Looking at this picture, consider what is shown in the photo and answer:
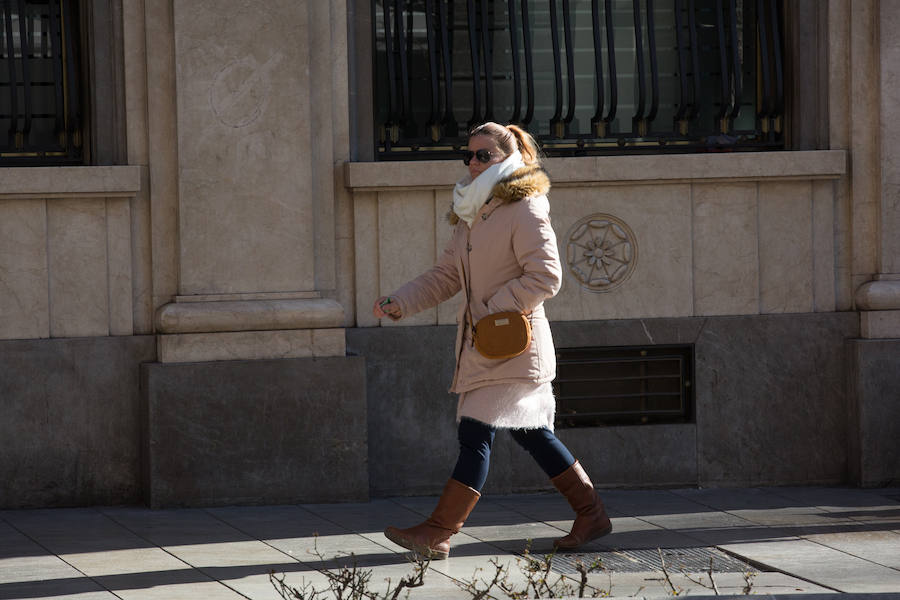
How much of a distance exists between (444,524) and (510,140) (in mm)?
1656

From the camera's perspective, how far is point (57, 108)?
23.9ft

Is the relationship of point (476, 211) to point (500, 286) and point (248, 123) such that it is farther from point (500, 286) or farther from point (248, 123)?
point (248, 123)

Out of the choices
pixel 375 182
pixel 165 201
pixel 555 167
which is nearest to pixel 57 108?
pixel 165 201

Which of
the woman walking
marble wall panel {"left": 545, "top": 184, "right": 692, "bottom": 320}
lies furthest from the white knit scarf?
marble wall panel {"left": 545, "top": 184, "right": 692, "bottom": 320}

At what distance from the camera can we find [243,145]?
7031mm

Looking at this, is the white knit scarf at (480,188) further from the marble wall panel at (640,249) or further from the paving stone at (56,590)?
the paving stone at (56,590)

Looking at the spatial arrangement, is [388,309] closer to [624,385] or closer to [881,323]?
[624,385]

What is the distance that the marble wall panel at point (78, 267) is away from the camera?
6984mm

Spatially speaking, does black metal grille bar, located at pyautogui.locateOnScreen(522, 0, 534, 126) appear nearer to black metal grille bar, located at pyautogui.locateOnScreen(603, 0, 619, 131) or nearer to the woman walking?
black metal grille bar, located at pyautogui.locateOnScreen(603, 0, 619, 131)

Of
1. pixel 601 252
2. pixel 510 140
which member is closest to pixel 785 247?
pixel 601 252

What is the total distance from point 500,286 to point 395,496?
6.53ft

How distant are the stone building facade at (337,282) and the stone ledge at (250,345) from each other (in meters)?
0.01

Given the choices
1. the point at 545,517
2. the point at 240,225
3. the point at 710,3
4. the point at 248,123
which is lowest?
the point at 545,517

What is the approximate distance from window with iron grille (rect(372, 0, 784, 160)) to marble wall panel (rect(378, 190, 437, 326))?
0.36 meters
